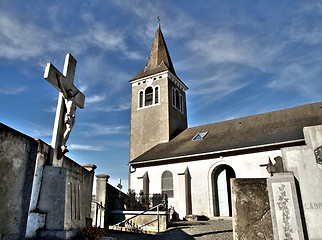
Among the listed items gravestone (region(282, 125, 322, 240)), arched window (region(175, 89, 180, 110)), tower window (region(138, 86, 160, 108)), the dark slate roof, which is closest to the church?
the dark slate roof

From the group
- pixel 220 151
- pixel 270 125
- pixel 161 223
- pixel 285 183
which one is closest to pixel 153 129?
pixel 220 151

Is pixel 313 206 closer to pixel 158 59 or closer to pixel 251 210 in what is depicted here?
pixel 251 210

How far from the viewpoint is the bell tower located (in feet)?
75.8

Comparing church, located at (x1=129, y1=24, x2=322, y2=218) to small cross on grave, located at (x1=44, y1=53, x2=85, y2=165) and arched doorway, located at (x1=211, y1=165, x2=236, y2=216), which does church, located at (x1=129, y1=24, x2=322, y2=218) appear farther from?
small cross on grave, located at (x1=44, y1=53, x2=85, y2=165)

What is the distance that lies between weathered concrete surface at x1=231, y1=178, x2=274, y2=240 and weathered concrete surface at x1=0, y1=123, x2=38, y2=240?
4264 mm

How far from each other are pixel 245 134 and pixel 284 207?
12510 millimetres

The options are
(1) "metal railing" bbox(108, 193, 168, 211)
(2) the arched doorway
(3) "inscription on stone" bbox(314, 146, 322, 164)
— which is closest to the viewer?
(3) "inscription on stone" bbox(314, 146, 322, 164)

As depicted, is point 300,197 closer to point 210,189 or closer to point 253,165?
point 253,165

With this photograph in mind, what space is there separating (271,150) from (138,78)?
16037 millimetres

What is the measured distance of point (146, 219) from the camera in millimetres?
11766

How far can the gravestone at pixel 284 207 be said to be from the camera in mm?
4926

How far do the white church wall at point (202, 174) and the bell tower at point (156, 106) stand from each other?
191 inches

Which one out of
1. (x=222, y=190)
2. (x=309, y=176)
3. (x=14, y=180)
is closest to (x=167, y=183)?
(x=222, y=190)

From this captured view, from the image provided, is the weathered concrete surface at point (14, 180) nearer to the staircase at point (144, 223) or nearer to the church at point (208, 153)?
the staircase at point (144, 223)
